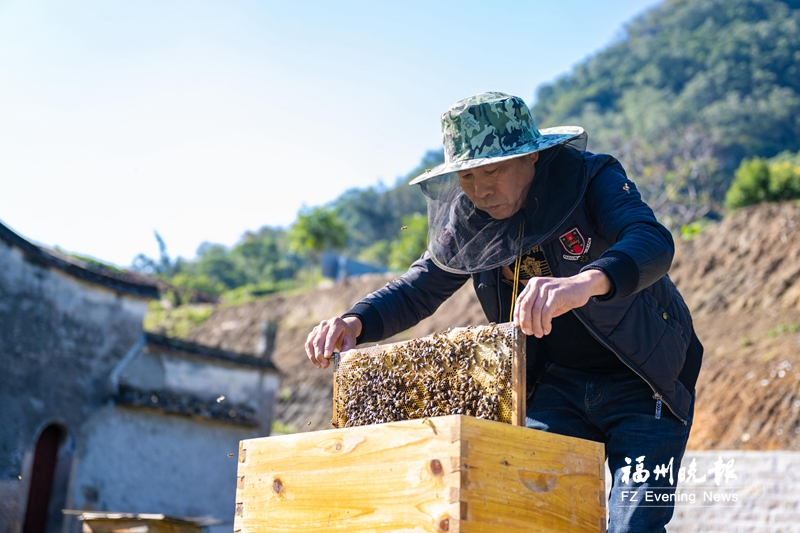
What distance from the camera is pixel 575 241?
132 inches

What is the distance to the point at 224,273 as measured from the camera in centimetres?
5806

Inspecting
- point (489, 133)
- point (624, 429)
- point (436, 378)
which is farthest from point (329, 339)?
point (624, 429)

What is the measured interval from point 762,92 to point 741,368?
195ft

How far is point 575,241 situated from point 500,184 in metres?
0.40

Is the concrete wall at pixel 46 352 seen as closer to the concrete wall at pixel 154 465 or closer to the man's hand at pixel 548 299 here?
the concrete wall at pixel 154 465

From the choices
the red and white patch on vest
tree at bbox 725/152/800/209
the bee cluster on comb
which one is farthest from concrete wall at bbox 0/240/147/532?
tree at bbox 725/152/800/209

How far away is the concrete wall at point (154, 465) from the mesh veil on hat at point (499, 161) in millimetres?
10452

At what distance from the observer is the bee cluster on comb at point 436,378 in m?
2.94

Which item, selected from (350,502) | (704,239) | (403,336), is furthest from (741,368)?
(350,502)

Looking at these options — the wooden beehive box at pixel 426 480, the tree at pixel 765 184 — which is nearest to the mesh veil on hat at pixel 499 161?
the wooden beehive box at pixel 426 480

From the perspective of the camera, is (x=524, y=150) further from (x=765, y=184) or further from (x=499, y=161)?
(x=765, y=184)

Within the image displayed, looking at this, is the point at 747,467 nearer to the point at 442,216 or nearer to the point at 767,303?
the point at 442,216

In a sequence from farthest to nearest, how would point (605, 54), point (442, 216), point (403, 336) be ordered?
point (605, 54) → point (403, 336) → point (442, 216)

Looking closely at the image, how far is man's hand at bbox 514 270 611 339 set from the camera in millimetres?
2723
